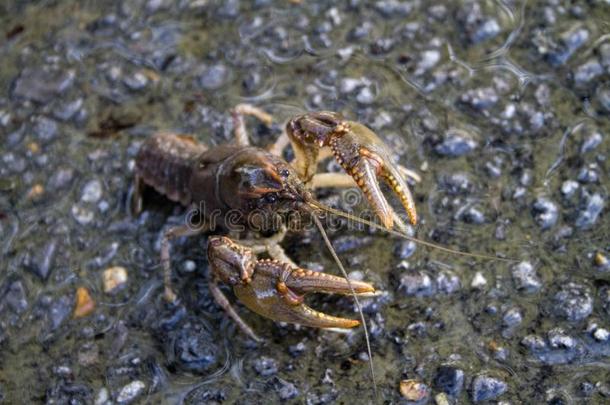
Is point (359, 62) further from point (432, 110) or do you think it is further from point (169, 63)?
point (169, 63)

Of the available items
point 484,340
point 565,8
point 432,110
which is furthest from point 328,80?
point 484,340

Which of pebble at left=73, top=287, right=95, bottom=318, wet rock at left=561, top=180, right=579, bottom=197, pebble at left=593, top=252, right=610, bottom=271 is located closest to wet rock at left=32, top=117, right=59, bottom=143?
pebble at left=73, top=287, right=95, bottom=318

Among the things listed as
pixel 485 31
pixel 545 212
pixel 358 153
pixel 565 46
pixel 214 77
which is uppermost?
pixel 358 153

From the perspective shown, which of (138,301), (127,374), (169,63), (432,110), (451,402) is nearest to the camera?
(451,402)

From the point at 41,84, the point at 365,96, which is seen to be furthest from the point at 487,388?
the point at 41,84

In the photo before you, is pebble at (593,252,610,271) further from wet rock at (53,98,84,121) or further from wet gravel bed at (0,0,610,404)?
wet rock at (53,98,84,121)

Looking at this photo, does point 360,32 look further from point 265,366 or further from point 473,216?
point 265,366
